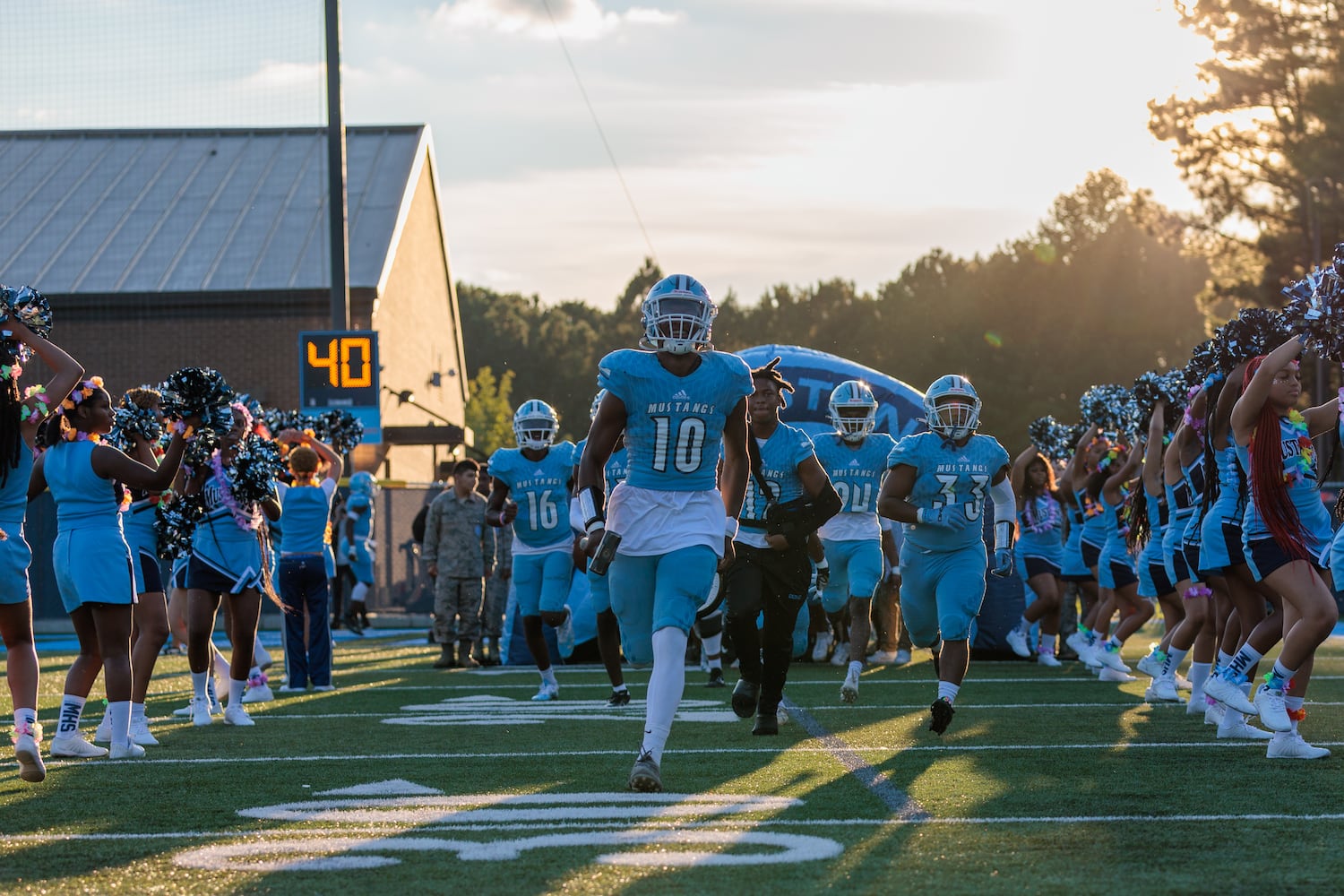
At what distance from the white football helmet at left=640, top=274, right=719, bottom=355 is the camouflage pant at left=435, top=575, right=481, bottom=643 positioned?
9.68 m

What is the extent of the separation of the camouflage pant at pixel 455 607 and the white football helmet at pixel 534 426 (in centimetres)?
404

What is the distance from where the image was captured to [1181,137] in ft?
138

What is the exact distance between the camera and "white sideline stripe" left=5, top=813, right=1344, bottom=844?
21.0ft

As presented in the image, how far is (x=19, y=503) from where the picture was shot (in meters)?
7.76

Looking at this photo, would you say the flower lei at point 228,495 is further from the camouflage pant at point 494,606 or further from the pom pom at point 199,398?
A: the camouflage pant at point 494,606

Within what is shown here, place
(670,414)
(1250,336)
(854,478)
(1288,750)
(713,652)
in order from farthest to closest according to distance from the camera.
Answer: (854,478) → (713,652) → (1250,336) → (1288,750) → (670,414)

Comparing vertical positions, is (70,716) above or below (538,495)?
below

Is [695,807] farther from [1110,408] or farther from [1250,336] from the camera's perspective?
[1110,408]

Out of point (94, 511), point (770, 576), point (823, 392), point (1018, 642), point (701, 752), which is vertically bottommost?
point (1018, 642)

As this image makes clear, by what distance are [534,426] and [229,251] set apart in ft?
78.1

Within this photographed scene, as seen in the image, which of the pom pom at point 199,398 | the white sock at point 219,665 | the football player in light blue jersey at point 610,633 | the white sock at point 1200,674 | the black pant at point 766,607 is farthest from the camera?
the football player in light blue jersey at point 610,633

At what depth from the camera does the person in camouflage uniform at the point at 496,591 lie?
17859mm

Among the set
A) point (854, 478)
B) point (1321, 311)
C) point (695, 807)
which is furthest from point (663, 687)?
point (854, 478)

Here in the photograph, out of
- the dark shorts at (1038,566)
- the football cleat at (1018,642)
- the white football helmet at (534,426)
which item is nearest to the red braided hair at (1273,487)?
the white football helmet at (534,426)
